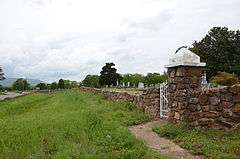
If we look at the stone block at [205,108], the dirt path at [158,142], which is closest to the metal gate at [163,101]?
the dirt path at [158,142]

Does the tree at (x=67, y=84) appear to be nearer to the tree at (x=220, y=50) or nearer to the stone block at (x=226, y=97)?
the tree at (x=220, y=50)

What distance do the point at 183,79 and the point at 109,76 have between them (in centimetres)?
5226

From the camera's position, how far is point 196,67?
35.6ft

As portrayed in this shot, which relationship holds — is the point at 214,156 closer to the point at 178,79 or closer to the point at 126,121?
the point at 178,79

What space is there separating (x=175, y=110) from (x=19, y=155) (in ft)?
13.9

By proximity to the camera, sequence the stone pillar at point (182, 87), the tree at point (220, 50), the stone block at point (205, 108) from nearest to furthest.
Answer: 1. the stone block at point (205, 108)
2. the stone pillar at point (182, 87)
3. the tree at point (220, 50)

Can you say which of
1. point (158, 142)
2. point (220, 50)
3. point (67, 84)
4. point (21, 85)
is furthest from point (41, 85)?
point (158, 142)

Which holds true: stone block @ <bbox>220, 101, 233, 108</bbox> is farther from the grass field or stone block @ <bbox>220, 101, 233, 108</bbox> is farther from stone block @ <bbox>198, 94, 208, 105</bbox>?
the grass field

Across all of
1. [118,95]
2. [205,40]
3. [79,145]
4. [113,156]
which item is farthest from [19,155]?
[205,40]

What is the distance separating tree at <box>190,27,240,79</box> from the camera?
54.5 m

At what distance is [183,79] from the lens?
10.8 meters

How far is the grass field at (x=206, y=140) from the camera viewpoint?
25.2 ft

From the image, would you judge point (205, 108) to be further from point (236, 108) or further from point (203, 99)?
point (236, 108)

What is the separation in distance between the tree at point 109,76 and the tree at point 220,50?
12.7 m
